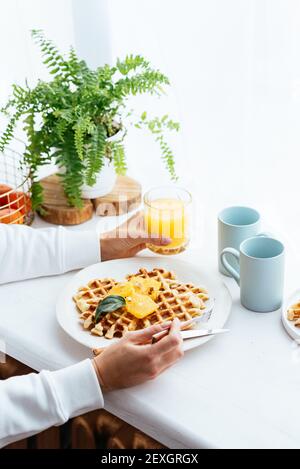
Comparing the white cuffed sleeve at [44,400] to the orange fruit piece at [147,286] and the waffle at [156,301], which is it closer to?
the waffle at [156,301]

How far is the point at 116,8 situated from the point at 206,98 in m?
0.34

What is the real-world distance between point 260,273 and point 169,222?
0.96 feet

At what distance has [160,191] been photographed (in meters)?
1.52

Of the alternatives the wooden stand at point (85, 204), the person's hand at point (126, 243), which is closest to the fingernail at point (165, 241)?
the person's hand at point (126, 243)

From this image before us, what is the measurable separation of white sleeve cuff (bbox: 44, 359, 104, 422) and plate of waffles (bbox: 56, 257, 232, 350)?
81mm

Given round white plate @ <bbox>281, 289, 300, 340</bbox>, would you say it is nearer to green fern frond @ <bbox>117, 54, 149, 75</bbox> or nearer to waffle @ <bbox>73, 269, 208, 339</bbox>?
waffle @ <bbox>73, 269, 208, 339</bbox>

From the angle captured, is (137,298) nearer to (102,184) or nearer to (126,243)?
(126,243)

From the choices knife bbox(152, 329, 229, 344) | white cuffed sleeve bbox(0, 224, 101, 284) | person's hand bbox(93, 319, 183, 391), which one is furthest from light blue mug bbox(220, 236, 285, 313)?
white cuffed sleeve bbox(0, 224, 101, 284)

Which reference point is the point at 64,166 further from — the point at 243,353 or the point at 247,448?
the point at 247,448

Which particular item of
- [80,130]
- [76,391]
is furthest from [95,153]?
[76,391]

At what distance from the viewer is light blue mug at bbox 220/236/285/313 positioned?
1.19 meters

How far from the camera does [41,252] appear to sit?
1.40 meters

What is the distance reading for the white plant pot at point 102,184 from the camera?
5.20 ft
